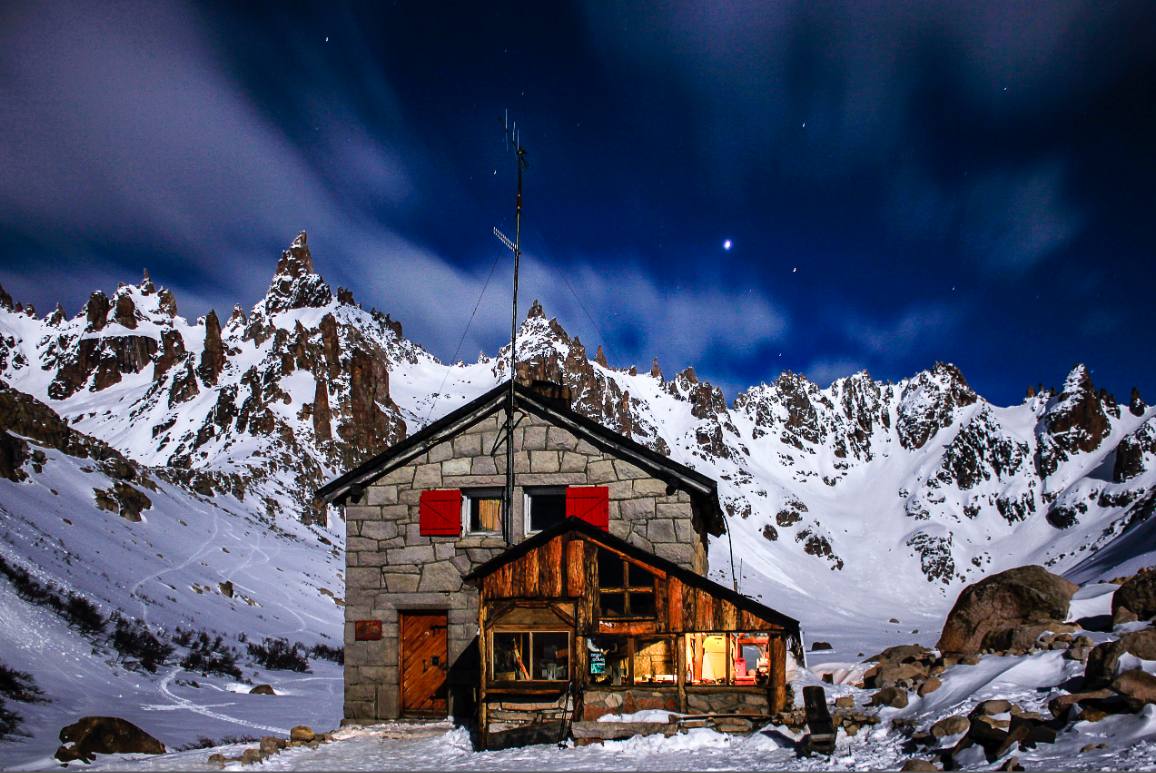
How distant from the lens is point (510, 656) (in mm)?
13508

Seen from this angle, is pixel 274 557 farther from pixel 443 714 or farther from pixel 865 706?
pixel 865 706

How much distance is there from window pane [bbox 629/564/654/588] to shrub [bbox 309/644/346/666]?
22.5m

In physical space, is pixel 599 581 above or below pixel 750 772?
above

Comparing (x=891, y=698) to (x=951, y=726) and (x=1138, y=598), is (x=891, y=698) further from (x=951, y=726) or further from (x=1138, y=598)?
(x=1138, y=598)

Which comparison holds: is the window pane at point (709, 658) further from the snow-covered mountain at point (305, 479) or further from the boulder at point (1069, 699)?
the snow-covered mountain at point (305, 479)

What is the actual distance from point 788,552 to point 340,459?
89.4 m

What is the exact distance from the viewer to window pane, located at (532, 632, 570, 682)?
13500mm

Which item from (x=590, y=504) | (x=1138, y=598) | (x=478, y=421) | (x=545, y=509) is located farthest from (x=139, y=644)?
(x=1138, y=598)

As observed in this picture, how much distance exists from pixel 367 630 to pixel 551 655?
3.76 meters

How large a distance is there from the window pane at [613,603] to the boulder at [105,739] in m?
8.37

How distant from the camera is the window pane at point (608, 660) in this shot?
13.0 metres

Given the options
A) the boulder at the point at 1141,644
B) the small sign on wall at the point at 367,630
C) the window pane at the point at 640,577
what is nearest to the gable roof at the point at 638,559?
the window pane at the point at 640,577

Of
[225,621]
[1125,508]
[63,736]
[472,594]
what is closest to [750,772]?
[472,594]

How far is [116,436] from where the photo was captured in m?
139
